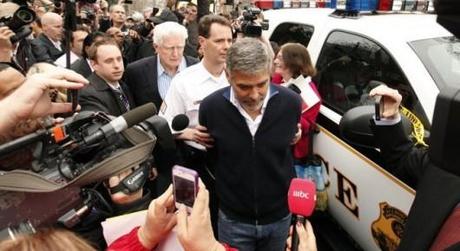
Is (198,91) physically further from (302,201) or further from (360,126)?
(302,201)

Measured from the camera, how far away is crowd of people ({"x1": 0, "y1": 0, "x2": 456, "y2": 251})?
4.08ft

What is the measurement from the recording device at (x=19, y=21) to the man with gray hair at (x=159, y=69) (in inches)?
34.3

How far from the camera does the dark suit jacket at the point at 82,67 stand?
12.0 ft

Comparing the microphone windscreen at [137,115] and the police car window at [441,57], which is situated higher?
the microphone windscreen at [137,115]

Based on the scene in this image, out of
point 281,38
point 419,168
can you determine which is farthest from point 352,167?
point 281,38

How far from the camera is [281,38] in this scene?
4.91 metres

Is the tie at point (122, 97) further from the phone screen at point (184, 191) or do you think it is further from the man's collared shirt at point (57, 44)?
the man's collared shirt at point (57, 44)

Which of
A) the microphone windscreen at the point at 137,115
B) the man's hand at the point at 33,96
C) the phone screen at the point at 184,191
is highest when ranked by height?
the man's hand at the point at 33,96

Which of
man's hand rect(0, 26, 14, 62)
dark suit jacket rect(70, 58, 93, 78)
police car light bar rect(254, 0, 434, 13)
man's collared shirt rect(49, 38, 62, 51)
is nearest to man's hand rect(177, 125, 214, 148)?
dark suit jacket rect(70, 58, 93, 78)

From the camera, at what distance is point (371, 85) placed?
289 centimetres

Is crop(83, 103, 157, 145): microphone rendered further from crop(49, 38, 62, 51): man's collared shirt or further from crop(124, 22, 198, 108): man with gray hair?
crop(49, 38, 62, 51): man's collared shirt

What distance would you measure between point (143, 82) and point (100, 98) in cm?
80

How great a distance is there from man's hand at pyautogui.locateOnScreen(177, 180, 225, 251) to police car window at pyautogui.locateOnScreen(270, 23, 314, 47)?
3.19 meters

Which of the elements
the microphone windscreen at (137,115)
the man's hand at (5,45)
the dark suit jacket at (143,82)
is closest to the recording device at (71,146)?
the microphone windscreen at (137,115)
